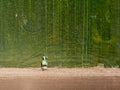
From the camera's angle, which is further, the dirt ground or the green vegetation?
the green vegetation

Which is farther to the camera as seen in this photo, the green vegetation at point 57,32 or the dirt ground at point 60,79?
the green vegetation at point 57,32

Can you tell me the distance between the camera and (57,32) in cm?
1311

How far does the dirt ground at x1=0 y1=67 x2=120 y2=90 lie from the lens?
30.8ft

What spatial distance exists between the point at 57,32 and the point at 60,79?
102 inches

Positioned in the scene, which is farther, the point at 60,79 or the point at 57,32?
the point at 57,32

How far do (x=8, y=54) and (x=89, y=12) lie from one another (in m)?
2.72

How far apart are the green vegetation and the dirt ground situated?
42 cm

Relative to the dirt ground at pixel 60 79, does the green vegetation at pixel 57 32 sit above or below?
above

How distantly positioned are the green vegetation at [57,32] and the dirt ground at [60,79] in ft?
1.39

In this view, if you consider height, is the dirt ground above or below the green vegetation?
below

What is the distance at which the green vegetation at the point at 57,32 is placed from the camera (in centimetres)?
1302

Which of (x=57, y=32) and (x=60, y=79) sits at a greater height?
(x=57, y=32)

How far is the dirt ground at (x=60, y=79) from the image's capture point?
→ 9383mm

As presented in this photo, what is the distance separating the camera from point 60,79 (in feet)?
35.5
